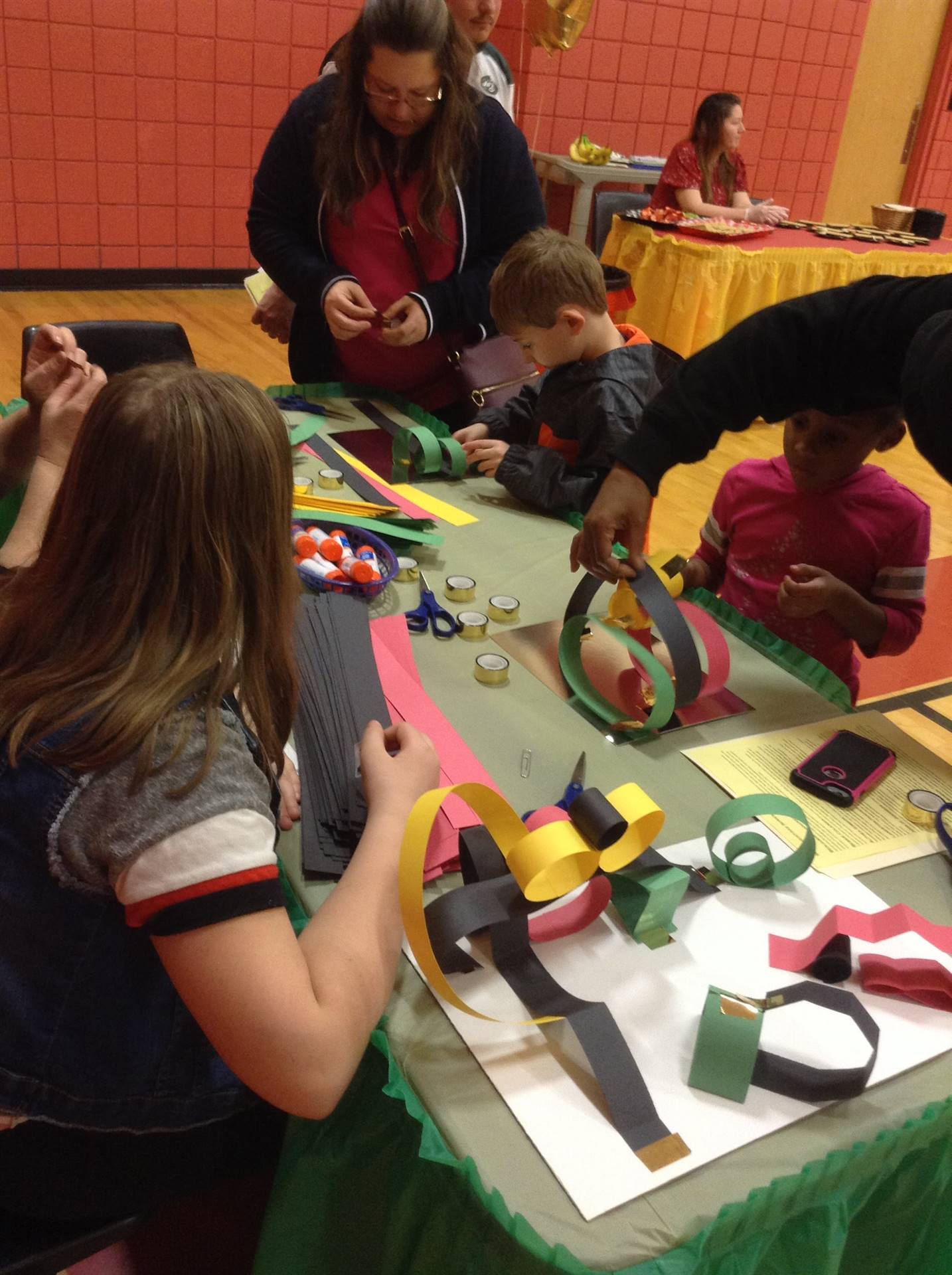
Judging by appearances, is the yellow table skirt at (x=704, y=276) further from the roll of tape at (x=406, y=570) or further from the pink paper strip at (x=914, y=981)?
the pink paper strip at (x=914, y=981)

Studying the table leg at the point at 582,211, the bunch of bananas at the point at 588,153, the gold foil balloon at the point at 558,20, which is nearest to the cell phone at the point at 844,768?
the gold foil balloon at the point at 558,20

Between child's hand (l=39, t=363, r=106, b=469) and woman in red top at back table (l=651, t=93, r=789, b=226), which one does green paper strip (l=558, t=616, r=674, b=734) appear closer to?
child's hand (l=39, t=363, r=106, b=469)

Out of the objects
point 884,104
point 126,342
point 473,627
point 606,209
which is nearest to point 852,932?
point 473,627

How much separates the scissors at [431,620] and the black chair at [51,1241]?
2.55 ft

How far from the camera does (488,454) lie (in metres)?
1.94

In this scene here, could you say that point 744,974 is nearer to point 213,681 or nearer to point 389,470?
point 213,681

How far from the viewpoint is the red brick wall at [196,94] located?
207 inches

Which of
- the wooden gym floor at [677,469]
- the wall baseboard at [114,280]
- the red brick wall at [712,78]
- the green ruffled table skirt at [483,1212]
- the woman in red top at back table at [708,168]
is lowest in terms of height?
the wooden gym floor at [677,469]

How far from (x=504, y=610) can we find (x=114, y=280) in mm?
5247

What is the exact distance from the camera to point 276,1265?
918 mm

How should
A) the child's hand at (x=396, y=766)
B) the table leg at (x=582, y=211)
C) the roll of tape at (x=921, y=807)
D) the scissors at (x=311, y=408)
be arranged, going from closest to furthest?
the child's hand at (x=396, y=766) < the roll of tape at (x=921, y=807) < the scissors at (x=311, y=408) < the table leg at (x=582, y=211)

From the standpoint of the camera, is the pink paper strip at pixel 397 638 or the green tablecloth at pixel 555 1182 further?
the pink paper strip at pixel 397 638

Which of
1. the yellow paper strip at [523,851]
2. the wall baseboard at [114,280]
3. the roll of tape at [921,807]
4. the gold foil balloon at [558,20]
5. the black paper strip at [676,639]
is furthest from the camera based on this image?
the wall baseboard at [114,280]

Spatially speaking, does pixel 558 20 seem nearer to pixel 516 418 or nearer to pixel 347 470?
pixel 516 418
